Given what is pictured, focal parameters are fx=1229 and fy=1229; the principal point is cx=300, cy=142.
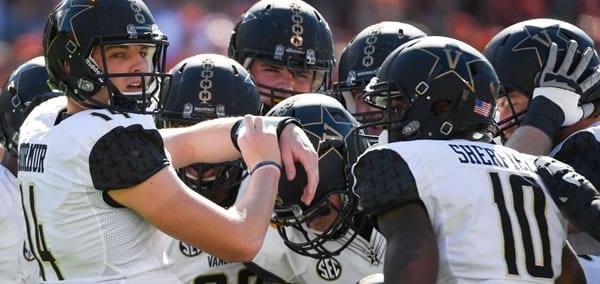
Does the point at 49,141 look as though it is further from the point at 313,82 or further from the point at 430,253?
the point at 313,82

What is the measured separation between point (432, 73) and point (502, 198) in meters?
0.47

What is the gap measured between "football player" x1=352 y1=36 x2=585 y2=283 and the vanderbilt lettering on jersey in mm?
977

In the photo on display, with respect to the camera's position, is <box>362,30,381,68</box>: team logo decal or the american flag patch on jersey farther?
<box>362,30,381,68</box>: team logo decal

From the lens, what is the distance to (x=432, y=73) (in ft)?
12.7

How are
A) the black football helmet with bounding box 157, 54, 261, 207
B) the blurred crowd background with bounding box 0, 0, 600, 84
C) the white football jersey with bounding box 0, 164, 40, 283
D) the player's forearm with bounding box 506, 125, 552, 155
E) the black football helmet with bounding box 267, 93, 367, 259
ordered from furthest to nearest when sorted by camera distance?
the blurred crowd background with bounding box 0, 0, 600, 84, the white football jersey with bounding box 0, 164, 40, 283, the black football helmet with bounding box 157, 54, 261, 207, the player's forearm with bounding box 506, 125, 552, 155, the black football helmet with bounding box 267, 93, 367, 259

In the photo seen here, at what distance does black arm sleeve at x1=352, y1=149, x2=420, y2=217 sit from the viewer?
3.63 metres

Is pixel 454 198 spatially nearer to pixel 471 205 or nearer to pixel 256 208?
pixel 471 205

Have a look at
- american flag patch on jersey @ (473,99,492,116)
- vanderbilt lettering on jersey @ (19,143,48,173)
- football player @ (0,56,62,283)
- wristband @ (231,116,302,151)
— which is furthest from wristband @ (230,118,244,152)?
football player @ (0,56,62,283)

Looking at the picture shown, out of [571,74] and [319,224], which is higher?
[571,74]

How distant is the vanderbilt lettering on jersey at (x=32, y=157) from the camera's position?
3830 mm

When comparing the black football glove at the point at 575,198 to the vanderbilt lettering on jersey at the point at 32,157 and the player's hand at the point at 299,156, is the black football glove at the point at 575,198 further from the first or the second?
the vanderbilt lettering on jersey at the point at 32,157

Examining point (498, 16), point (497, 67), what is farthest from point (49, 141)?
point (498, 16)

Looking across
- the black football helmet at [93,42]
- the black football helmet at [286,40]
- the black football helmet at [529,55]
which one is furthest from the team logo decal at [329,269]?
the black football helmet at [286,40]

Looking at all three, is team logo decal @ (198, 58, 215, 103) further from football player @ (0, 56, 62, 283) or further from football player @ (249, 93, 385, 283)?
football player @ (0, 56, 62, 283)
